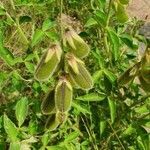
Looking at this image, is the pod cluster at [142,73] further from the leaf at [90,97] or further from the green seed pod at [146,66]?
the leaf at [90,97]

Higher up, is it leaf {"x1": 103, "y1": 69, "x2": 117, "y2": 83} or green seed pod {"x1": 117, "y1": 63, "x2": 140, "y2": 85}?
green seed pod {"x1": 117, "y1": 63, "x2": 140, "y2": 85}

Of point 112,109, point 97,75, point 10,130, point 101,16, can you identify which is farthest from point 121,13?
point 10,130

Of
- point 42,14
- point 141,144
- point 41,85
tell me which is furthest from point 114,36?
point 42,14

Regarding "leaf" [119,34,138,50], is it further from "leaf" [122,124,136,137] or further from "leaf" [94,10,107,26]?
"leaf" [122,124,136,137]

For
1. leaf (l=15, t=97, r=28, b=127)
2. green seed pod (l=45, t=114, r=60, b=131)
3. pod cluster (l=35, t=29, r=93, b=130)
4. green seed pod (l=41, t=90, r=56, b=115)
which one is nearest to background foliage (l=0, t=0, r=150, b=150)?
leaf (l=15, t=97, r=28, b=127)

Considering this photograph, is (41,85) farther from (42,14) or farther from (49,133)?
(42,14)

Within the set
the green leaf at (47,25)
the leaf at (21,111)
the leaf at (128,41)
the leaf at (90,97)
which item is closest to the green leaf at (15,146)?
the leaf at (21,111)

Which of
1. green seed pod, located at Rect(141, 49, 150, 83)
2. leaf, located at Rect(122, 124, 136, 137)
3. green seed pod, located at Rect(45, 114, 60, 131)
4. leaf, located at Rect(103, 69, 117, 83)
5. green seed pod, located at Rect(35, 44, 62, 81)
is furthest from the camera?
leaf, located at Rect(122, 124, 136, 137)
